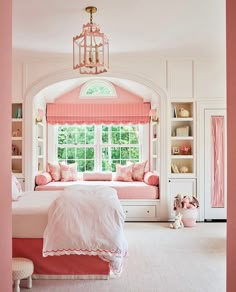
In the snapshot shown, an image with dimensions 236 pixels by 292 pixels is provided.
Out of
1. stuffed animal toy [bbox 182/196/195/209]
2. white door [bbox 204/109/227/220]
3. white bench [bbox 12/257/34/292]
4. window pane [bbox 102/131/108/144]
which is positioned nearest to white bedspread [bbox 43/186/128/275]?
white bench [bbox 12/257/34/292]

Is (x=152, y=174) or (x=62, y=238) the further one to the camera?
(x=152, y=174)

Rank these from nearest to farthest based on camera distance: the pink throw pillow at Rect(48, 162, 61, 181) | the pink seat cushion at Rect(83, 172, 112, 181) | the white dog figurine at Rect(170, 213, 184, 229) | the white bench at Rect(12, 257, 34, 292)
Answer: the white bench at Rect(12, 257, 34, 292), the white dog figurine at Rect(170, 213, 184, 229), the pink throw pillow at Rect(48, 162, 61, 181), the pink seat cushion at Rect(83, 172, 112, 181)

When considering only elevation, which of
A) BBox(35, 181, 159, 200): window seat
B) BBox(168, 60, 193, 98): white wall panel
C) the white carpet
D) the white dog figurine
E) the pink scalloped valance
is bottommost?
the white carpet

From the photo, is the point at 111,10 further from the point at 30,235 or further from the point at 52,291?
the point at 52,291

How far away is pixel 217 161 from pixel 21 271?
407 centimetres

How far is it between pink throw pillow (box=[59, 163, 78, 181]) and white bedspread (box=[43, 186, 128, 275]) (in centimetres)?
341

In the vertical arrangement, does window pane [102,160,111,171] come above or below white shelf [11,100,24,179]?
below

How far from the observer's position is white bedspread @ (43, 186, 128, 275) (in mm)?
3078

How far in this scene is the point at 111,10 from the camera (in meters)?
3.80

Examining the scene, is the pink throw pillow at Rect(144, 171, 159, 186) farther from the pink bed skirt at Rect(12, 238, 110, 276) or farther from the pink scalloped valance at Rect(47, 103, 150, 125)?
the pink bed skirt at Rect(12, 238, 110, 276)

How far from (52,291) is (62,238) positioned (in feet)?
1.50
